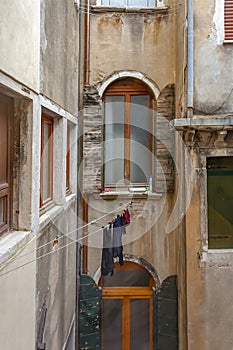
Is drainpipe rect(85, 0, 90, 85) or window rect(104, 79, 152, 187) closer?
drainpipe rect(85, 0, 90, 85)

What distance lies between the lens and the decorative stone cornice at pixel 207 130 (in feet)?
19.2

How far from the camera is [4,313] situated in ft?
9.27

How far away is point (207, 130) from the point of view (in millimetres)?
6109

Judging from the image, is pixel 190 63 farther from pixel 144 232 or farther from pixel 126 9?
pixel 144 232

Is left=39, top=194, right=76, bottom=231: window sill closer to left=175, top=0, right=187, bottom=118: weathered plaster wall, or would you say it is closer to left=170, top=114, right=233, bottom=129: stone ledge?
left=170, top=114, right=233, bottom=129: stone ledge

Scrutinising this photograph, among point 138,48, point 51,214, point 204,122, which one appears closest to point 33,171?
point 51,214

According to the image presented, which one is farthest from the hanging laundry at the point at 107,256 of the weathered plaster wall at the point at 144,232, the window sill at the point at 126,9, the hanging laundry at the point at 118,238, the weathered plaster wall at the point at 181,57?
the window sill at the point at 126,9

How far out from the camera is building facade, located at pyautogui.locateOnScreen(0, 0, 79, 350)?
2971 mm

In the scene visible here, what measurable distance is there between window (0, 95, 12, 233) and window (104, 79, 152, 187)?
14.4 ft

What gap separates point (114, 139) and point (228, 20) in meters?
3.23

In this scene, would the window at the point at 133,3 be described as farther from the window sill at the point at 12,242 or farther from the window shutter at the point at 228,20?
the window sill at the point at 12,242

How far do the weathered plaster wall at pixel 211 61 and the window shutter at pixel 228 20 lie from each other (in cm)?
10

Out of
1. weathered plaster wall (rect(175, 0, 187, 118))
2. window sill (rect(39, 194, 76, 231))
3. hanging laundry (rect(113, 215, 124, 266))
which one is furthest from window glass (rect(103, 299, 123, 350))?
weathered plaster wall (rect(175, 0, 187, 118))

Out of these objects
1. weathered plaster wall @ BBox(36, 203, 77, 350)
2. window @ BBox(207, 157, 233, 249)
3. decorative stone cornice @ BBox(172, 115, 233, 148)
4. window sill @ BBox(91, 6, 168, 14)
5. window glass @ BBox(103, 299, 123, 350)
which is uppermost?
window sill @ BBox(91, 6, 168, 14)
